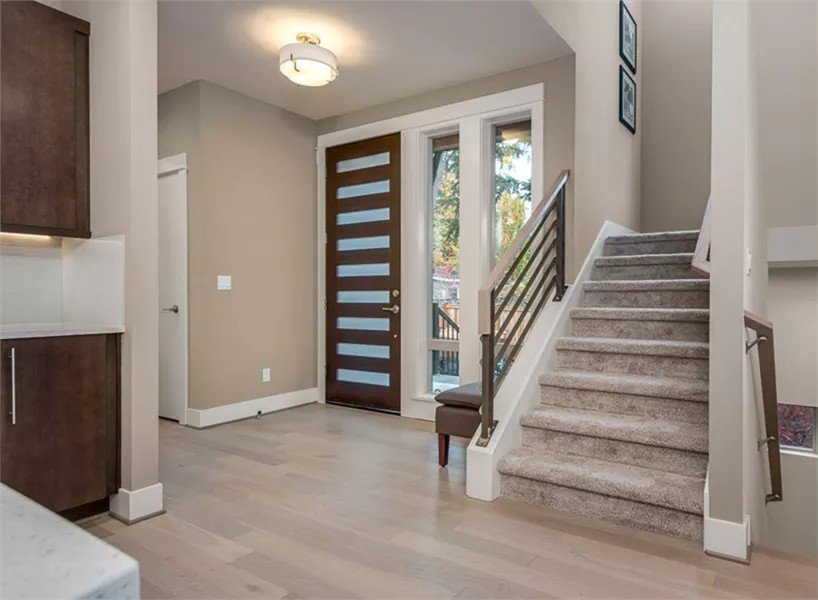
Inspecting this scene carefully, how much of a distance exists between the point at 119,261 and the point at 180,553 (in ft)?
4.38

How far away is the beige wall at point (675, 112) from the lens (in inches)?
204

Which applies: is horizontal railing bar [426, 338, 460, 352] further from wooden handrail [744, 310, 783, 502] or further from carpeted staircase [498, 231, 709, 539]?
wooden handrail [744, 310, 783, 502]

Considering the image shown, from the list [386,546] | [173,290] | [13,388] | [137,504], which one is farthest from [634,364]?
[173,290]

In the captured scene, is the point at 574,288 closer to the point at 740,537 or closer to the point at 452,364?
the point at 452,364

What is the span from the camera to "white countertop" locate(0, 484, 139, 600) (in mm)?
330

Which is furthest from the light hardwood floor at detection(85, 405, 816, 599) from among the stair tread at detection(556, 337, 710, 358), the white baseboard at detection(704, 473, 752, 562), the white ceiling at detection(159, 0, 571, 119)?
the white ceiling at detection(159, 0, 571, 119)

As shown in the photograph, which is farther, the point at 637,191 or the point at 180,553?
the point at 637,191

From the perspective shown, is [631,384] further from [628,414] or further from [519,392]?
[519,392]

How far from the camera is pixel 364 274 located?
16.4 feet

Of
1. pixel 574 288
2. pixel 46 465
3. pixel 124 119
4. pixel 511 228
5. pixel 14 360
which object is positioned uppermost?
pixel 124 119

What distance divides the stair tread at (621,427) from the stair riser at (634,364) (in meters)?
0.32

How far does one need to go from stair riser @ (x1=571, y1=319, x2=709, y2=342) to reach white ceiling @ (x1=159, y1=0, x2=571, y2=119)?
1925mm

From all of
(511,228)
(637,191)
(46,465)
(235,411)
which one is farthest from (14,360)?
(637,191)

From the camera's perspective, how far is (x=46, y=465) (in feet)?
7.69
